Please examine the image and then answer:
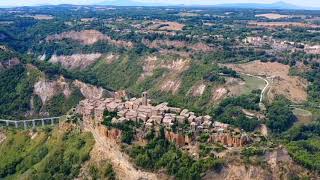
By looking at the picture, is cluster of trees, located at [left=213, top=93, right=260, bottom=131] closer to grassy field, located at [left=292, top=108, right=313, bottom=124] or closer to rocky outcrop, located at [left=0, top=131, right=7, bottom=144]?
grassy field, located at [left=292, top=108, right=313, bottom=124]

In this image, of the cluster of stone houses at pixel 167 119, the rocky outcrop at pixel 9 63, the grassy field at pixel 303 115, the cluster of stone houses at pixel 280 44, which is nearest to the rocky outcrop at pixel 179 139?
the cluster of stone houses at pixel 167 119

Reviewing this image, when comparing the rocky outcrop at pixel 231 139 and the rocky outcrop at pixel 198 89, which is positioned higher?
the rocky outcrop at pixel 231 139

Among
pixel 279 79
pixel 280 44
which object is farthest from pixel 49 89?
pixel 280 44

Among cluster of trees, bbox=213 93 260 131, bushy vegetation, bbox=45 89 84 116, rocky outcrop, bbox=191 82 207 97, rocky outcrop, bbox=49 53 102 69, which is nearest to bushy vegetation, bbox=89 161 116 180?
cluster of trees, bbox=213 93 260 131

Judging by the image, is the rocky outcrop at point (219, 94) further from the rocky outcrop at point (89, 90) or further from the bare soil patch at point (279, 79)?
the rocky outcrop at point (89, 90)

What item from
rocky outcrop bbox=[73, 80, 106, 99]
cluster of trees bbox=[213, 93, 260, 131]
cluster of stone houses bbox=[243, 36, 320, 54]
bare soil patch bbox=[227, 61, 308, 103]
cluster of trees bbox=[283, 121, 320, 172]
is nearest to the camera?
cluster of trees bbox=[283, 121, 320, 172]
